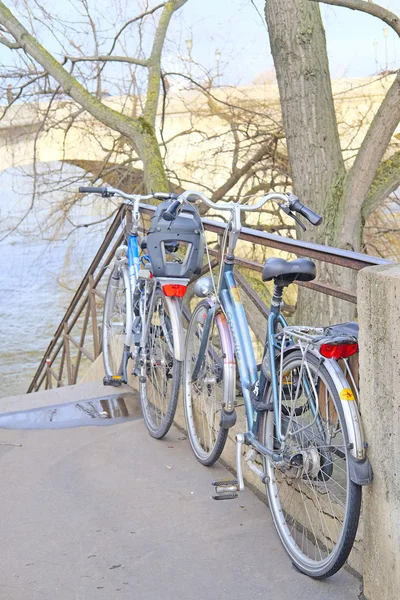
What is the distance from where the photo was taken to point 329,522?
105 inches

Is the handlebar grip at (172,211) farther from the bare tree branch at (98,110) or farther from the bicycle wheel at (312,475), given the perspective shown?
the bare tree branch at (98,110)

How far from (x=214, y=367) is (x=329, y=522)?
1.00 meters

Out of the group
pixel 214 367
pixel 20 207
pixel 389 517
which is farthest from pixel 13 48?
pixel 389 517

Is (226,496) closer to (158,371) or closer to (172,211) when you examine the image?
(172,211)

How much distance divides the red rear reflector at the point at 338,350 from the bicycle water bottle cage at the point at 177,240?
4.79 feet

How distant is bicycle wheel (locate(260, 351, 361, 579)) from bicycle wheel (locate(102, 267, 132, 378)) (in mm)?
2065

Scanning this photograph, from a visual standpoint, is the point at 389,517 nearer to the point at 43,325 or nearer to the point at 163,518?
the point at 163,518

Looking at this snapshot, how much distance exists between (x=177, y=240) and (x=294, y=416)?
1.32 meters

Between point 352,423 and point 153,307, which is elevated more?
point 153,307

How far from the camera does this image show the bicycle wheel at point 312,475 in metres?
2.38

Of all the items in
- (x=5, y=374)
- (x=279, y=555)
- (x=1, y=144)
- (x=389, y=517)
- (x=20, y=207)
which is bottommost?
(x=5, y=374)

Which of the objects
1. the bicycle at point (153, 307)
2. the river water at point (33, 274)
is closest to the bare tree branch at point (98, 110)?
the river water at point (33, 274)

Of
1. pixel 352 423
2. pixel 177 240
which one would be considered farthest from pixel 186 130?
pixel 352 423

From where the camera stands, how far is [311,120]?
7730 mm
